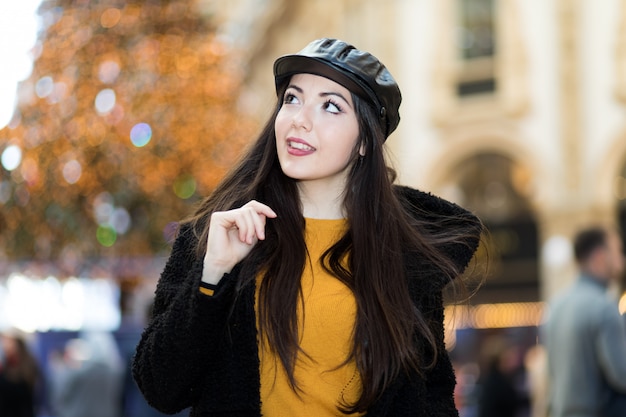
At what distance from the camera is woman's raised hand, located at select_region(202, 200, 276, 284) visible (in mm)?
2545

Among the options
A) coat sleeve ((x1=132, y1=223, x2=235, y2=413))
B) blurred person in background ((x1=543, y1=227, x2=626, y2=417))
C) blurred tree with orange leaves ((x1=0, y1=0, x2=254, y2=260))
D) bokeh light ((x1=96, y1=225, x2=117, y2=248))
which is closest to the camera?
coat sleeve ((x1=132, y1=223, x2=235, y2=413))

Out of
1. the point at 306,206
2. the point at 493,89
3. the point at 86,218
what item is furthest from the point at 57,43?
the point at 493,89

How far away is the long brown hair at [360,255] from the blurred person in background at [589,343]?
2858 mm

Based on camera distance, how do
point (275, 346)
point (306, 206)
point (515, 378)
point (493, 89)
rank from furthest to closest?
point (493, 89) → point (515, 378) → point (306, 206) → point (275, 346)

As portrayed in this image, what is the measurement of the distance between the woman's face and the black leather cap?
0.03 meters

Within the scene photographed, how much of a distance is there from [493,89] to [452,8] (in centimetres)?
203

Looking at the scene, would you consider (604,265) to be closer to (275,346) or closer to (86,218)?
(275,346)

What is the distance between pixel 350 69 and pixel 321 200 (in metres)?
0.36

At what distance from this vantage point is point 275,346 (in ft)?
8.53

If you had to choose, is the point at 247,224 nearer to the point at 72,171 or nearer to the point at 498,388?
the point at 498,388

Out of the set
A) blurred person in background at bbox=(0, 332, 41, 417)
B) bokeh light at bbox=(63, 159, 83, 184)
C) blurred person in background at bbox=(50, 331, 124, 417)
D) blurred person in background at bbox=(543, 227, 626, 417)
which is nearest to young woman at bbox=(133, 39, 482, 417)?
blurred person in background at bbox=(543, 227, 626, 417)

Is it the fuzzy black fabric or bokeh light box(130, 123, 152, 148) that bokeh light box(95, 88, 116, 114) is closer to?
bokeh light box(130, 123, 152, 148)

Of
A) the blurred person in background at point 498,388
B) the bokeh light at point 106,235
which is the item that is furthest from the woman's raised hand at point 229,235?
the bokeh light at point 106,235

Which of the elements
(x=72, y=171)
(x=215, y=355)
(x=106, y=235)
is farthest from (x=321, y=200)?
(x=106, y=235)
